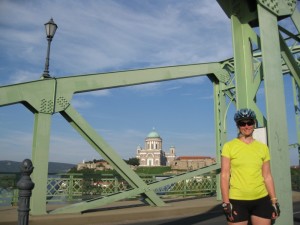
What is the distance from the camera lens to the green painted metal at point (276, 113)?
434cm

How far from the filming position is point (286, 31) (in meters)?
5.81

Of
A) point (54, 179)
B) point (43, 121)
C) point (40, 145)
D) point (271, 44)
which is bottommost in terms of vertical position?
point (54, 179)

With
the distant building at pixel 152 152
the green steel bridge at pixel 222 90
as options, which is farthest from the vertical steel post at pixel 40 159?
the distant building at pixel 152 152

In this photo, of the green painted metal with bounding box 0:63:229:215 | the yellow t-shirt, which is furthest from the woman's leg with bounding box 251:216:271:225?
the green painted metal with bounding box 0:63:229:215

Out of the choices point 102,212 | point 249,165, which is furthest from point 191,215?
point 249,165

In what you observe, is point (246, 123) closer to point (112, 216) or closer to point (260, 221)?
point (260, 221)

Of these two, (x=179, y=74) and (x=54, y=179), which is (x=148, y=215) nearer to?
(x=54, y=179)

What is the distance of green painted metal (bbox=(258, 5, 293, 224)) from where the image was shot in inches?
171

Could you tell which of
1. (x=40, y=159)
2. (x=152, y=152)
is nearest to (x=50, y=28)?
(x=40, y=159)

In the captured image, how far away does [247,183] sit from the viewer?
9.65 ft

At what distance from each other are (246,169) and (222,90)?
975cm

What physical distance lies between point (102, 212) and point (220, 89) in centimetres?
671

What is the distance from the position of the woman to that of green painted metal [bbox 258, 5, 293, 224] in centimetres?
140

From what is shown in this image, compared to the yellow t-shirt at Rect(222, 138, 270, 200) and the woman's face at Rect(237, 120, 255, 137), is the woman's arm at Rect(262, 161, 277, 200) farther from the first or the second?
the woman's face at Rect(237, 120, 255, 137)
